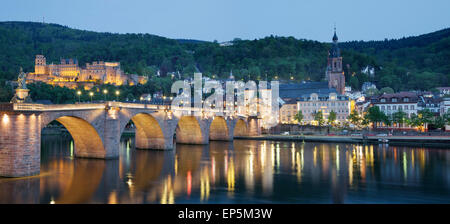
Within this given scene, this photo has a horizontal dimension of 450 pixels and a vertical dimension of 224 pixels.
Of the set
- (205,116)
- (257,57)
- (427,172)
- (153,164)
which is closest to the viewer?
(427,172)

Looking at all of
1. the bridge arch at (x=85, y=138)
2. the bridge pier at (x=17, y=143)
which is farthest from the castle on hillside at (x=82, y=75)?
the bridge pier at (x=17, y=143)

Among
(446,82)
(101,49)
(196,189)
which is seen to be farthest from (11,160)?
(101,49)

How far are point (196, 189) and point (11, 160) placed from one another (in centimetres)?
1150

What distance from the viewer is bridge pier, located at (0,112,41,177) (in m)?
24.1

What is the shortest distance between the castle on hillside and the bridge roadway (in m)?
83.5

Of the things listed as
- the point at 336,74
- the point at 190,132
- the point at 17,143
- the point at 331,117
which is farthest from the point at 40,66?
the point at 17,143

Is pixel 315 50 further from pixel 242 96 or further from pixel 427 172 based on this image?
pixel 427 172

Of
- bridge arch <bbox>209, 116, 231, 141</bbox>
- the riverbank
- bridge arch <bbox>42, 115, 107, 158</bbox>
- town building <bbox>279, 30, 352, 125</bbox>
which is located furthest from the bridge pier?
town building <bbox>279, 30, 352, 125</bbox>

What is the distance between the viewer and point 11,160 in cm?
2442

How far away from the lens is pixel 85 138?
3506cm

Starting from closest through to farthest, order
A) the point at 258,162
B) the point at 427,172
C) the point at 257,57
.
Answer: the point at 427,172 → the point at 258,162 → the point at 257,57

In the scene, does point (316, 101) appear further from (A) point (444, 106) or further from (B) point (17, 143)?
(B) point (17, 143)

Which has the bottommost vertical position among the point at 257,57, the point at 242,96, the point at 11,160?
the point at 11,160

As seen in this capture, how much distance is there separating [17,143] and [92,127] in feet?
28.6
